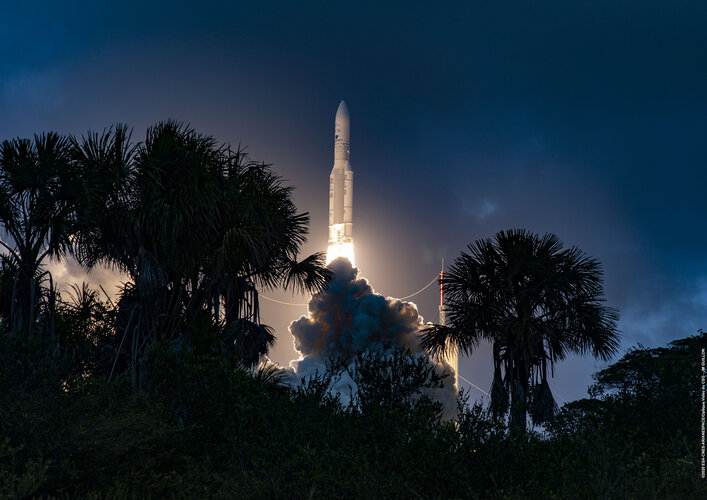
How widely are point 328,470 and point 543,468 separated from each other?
3553 millimetres

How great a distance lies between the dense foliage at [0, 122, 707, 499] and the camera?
42.0 feet

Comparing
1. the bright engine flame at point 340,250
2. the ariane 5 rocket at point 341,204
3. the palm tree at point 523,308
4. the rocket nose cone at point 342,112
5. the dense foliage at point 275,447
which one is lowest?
the dense foliage at point 275,447

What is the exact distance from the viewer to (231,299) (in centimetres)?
2822

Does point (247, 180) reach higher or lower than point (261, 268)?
higher

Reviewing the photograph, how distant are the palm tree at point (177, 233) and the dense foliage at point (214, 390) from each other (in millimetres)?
68

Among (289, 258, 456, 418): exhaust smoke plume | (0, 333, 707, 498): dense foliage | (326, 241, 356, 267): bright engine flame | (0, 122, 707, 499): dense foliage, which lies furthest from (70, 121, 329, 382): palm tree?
(326, 241, 356, 267): bright engine flame

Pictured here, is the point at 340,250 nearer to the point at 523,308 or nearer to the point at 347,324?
the point at 347,324

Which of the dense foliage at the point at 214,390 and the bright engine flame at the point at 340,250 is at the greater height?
the bright engine flame at the point at 340,250

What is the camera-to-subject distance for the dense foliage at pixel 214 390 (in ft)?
42.0

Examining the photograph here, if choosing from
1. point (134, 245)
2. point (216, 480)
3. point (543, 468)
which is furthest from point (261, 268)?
point (543, 468)

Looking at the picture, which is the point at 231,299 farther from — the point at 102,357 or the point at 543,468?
the point at 543,468

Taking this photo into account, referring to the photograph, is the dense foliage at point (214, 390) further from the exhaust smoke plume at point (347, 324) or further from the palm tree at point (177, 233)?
the exhaust smoke plume at point (347, 324)

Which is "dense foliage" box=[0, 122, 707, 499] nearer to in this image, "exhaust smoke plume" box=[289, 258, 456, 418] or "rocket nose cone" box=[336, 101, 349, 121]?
"exhaust smoke plume" box=[289, 258, 456, 418]

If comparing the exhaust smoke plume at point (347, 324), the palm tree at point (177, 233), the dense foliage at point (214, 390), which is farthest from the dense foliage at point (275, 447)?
the exhaust smoke plume at point (347, 324)
